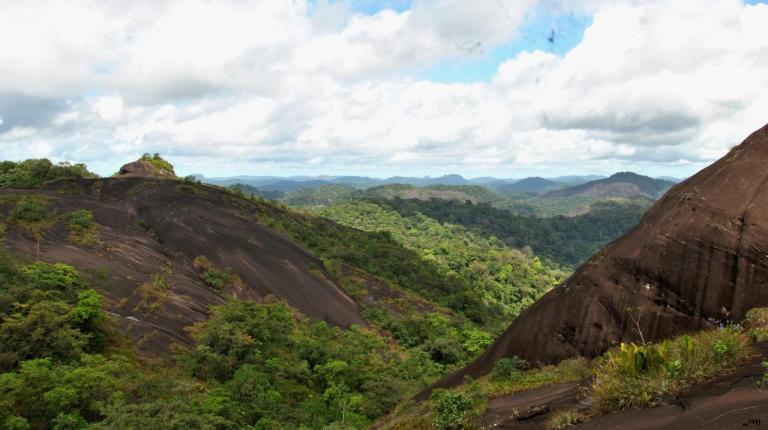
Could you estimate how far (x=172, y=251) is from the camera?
47531mm

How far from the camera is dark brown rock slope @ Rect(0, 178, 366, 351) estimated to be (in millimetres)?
33094

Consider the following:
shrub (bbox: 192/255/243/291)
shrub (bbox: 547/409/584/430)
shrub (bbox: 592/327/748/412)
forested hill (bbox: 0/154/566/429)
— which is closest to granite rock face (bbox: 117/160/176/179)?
forested hill (bbox: 0/154/566/429)

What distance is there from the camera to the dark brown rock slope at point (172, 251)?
3309 cm

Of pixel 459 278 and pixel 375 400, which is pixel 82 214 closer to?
pixel 375 400

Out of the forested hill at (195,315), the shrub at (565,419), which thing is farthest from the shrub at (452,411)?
the forested hill at (195,315)

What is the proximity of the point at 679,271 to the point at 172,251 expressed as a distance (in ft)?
150

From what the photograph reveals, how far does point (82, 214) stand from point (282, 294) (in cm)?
2025

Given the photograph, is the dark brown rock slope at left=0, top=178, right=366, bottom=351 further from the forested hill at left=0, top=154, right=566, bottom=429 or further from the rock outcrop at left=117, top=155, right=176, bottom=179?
the rock outcrop at left=117, top=155, right=176, bottom=179

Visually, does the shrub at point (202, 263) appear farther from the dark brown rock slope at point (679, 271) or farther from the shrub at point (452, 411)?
the shrub at point (452, 411)

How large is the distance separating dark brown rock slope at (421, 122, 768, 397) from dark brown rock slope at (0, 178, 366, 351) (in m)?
24.3

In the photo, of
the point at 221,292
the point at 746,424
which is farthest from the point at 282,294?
the point at 746,424

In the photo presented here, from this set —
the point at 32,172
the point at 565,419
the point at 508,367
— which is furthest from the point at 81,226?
the point at 565,419

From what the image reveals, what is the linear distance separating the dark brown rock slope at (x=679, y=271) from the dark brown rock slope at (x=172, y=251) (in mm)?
24258

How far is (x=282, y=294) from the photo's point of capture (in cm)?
4650
